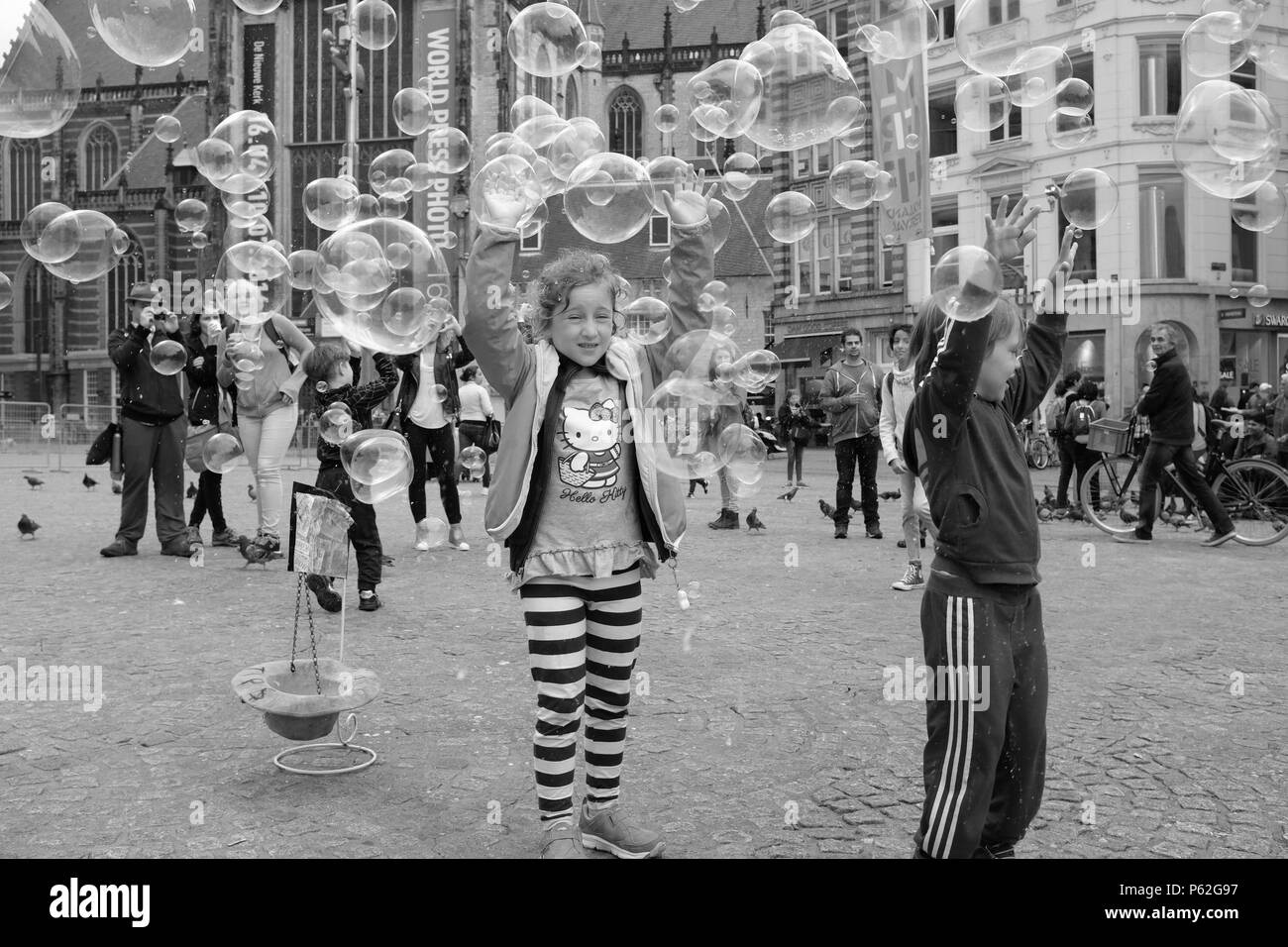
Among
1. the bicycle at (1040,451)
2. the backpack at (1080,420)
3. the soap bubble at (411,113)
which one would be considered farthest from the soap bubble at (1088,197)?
the bicycle at (1040,451)

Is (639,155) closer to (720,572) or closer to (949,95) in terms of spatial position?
(949,95)

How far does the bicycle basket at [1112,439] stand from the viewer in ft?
35.8

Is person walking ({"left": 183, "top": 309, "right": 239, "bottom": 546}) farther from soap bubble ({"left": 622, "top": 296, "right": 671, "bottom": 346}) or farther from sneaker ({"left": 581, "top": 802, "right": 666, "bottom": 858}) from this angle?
sneaker ({"left": 581, "top": 802, "right": 666, "bottom": 858})

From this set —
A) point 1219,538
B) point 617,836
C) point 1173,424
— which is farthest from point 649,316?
point 1219,538

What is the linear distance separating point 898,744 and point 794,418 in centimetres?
1173

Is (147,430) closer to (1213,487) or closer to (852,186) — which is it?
(852,186)

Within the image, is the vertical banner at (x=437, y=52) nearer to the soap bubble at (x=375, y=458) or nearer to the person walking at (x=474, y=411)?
the person walking at (x=474, y=411)

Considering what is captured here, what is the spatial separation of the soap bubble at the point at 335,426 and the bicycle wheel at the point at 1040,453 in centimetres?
1839

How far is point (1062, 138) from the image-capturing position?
573 cm

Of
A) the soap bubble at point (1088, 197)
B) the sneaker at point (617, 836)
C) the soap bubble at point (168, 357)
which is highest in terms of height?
the soap bubble at point (1088, 197)

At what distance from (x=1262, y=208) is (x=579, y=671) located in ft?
17.0

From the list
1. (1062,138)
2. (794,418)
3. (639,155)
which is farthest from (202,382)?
(639,155)

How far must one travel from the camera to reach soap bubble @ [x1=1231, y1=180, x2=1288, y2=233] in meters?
6.25

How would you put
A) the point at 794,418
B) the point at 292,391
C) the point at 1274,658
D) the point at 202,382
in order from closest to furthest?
the point at 1274,658, the point at 292,391, the point at 202,382, the point at 794,418
